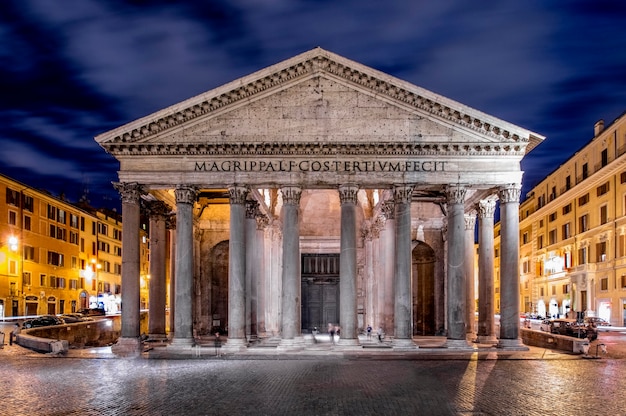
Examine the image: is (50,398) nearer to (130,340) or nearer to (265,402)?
(265,402)

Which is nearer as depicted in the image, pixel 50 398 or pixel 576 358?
pixel 50 398

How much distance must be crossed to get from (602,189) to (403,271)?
102ft

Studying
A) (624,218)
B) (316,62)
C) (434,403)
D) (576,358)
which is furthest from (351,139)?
(624,218)

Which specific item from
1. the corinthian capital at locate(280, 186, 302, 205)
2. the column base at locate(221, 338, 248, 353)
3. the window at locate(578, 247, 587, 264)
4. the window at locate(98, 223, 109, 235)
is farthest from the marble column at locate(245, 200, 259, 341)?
the window at locate(98, 223, 109, 235)

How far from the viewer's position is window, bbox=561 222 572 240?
60.6 m

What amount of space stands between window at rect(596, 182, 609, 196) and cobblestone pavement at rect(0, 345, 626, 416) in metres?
29.0

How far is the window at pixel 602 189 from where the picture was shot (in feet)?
168

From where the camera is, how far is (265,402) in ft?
52.7

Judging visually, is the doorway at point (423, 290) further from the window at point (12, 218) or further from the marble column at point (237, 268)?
the window at point (12, 218)

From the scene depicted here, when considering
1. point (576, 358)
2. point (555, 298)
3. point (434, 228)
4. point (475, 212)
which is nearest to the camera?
point (576, 358)

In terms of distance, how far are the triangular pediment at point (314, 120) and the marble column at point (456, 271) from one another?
2.15 m

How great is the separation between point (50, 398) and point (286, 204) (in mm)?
13732

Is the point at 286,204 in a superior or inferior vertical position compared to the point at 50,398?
superior

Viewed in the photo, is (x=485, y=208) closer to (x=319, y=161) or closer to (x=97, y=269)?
(x=319, y=161)
